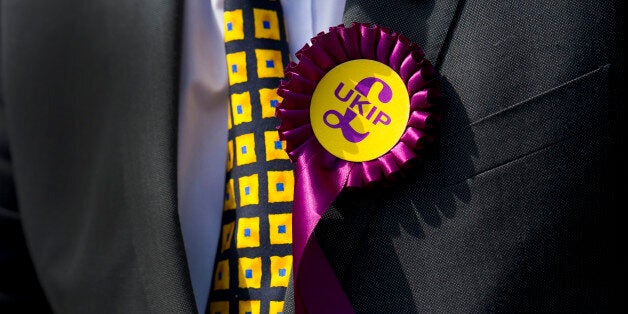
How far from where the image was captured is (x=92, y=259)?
930 mm

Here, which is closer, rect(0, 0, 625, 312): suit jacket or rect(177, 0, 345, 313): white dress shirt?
rect(0, 0, 625, 312): suit jacket

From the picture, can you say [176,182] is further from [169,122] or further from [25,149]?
[25,149]

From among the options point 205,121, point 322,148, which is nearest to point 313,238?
point 322,148

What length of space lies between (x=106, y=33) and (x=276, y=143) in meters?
0.29

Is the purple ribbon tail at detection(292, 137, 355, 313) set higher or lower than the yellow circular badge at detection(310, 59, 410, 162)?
lower

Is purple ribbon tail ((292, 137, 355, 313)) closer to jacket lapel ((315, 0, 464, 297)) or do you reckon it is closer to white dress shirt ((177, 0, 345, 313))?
jacket lapel ((315, 0, 464, 297))

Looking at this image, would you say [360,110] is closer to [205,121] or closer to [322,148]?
[322,148]

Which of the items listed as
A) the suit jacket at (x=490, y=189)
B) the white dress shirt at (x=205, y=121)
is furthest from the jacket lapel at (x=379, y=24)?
the white dress shirt at (x=205, y=121)

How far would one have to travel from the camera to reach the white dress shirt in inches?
36.0

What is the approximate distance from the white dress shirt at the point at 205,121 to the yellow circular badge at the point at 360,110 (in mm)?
135

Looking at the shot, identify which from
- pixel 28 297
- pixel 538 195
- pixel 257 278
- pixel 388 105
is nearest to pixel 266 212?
pixel 257 278

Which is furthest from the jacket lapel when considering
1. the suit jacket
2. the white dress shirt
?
the white dress shirt

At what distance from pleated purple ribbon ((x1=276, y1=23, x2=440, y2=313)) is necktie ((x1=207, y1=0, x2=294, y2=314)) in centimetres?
6

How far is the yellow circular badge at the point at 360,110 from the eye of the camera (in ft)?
2.55
